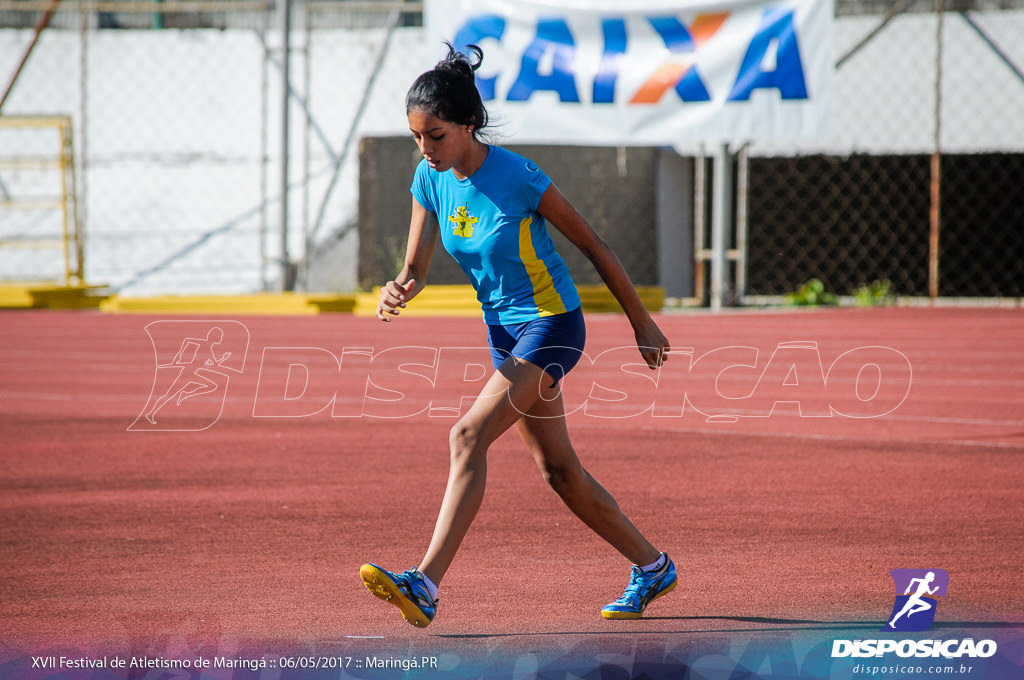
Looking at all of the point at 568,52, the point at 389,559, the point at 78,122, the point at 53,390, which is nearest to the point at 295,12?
the point at 78,122

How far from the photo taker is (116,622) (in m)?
4.07

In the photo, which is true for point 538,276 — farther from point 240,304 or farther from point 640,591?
point 240,304

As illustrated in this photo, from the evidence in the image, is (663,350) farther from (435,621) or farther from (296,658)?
(296,658)

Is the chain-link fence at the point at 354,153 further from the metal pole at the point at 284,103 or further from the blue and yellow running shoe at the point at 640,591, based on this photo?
the blue and yellow running shoe at the point at 640,591

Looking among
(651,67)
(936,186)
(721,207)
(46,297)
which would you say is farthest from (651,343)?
(46,297)

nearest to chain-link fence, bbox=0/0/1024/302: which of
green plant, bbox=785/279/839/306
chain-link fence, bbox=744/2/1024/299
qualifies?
chain-link fence, bbox=744/2/1024/299

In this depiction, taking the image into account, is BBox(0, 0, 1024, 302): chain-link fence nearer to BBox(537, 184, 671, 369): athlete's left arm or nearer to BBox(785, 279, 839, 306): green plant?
BBox(785, 279, 839, 306): green plant

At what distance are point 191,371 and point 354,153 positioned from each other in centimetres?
993

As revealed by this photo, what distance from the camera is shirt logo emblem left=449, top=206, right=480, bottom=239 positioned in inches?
159

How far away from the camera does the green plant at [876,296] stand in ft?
63.3

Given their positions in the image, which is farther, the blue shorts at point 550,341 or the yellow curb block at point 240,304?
the yellow curb block at point 240,304

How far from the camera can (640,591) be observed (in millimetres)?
4156

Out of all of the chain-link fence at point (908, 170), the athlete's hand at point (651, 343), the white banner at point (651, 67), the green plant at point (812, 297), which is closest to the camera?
the athlete's hand at point (651, 343)

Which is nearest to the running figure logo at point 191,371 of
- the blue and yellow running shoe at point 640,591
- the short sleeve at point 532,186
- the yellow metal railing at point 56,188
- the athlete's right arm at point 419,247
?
the yellow metal railing at point 56,188
